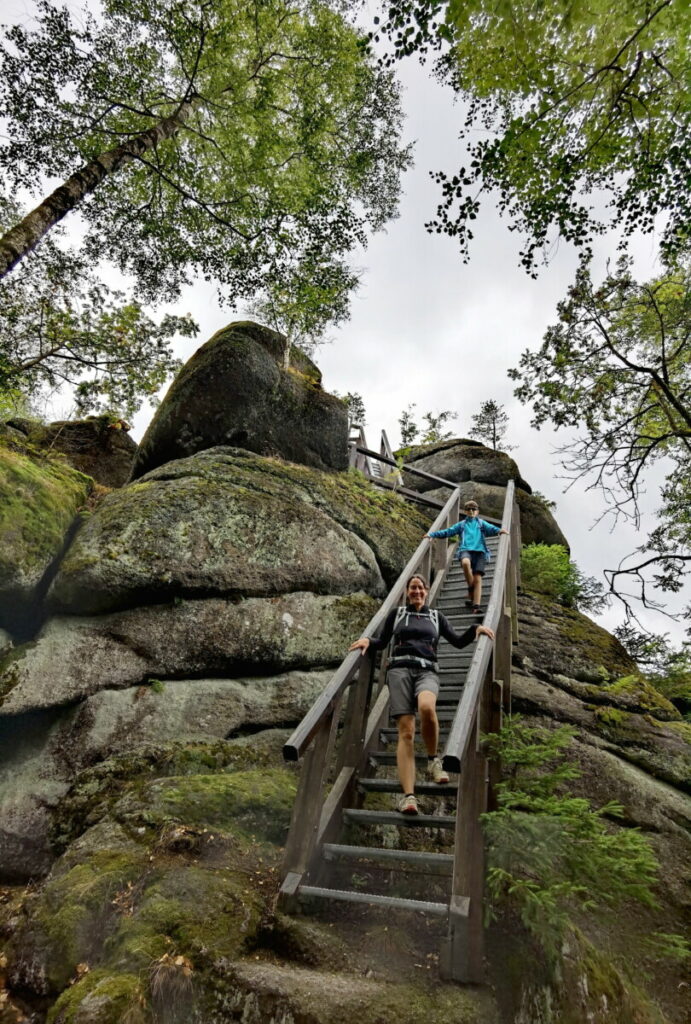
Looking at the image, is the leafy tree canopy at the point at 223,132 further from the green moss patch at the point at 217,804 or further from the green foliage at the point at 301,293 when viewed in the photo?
the green moss patch at the point at 217,804

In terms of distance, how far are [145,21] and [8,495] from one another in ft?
33.8

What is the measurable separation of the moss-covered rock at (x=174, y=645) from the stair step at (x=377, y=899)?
3.21 metres

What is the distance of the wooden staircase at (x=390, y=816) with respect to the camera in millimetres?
3086

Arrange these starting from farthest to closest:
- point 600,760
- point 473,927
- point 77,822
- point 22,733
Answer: point 600,760 → point 22,733 → point 77,822 → point 473,927

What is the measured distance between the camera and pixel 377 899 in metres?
3.16

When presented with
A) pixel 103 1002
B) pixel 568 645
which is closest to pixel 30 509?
pixel 103 1002

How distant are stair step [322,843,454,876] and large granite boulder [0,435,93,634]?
4.52 meters

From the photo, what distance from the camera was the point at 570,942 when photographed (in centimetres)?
304

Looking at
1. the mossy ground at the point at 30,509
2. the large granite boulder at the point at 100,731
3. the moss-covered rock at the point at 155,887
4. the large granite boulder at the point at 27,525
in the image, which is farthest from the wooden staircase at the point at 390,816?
the mossy ground at the point at 30,509

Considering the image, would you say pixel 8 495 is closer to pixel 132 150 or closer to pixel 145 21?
pixel 132 150

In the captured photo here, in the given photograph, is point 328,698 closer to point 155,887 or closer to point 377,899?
point 377,899

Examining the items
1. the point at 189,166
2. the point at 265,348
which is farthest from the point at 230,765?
the point at 189,166

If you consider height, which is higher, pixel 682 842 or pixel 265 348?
pixel 265 348

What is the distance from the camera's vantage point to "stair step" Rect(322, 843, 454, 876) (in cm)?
345
